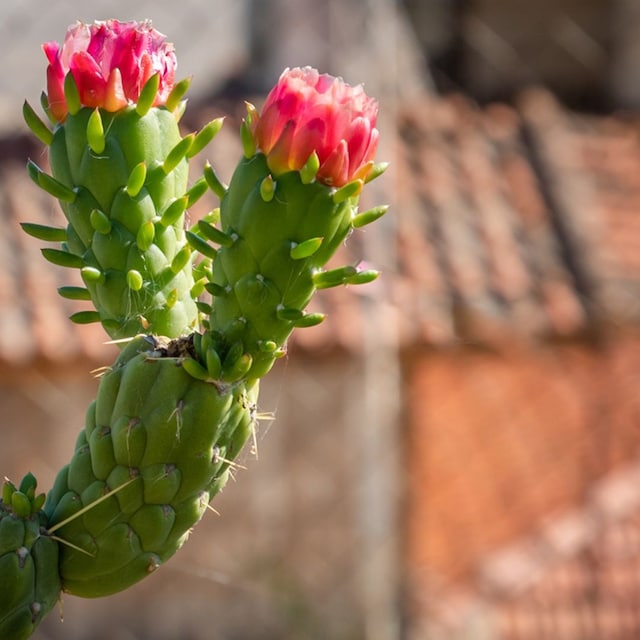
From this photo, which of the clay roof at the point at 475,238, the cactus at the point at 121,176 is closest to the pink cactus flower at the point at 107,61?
the cactus at the point at 121,176

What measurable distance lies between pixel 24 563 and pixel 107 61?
385mm

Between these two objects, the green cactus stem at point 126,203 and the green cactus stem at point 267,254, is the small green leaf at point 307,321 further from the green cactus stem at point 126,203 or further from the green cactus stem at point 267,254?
the green cactus stem at point 126,203

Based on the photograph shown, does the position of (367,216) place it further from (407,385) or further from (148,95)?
(407,385)

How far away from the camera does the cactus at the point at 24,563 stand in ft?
2.96

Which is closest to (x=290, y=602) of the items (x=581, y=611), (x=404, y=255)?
(x=581, y=611)

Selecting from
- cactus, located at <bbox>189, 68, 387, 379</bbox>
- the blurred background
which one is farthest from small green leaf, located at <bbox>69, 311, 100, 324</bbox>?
the blurred background

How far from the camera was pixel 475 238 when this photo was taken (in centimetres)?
447

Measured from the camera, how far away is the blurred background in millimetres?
3748

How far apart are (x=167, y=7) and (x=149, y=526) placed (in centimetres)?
384

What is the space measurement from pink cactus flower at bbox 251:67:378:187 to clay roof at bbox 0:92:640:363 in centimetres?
248

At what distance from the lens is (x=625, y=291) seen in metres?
4.32

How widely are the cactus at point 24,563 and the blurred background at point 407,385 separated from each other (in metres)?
2.12

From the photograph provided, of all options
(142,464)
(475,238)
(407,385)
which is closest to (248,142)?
(142,464)

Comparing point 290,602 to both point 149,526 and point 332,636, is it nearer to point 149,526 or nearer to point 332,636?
point 332,636
